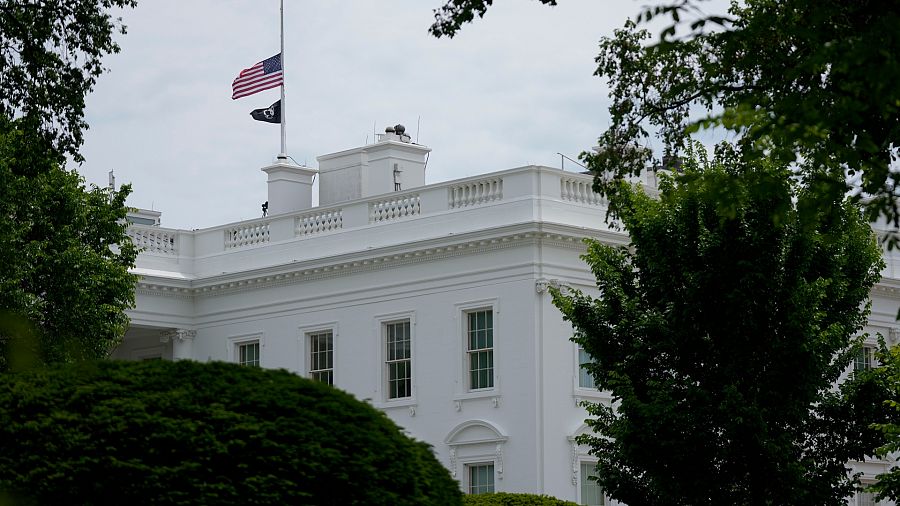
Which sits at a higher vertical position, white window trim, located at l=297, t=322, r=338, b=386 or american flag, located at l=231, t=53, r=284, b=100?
american flag, located at l=231, t=53, r=284, b=100

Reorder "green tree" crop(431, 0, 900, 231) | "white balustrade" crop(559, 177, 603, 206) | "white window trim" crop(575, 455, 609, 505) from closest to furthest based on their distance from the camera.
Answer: "green tree" crop(431, 0, 900, 231), "white window trim" crop(575, 455, 609, 505), "white balustrade" crop(559, 177, 603, 206)

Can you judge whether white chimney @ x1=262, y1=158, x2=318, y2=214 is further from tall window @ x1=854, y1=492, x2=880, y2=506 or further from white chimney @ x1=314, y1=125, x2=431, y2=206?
tall window @ x1=854, y1=492, x2=880, y2=506

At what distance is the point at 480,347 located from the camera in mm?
37500

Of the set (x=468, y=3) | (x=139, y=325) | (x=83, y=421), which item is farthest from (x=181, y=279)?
(x=83, y=421)

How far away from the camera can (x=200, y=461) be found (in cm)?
1256

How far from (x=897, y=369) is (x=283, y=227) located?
60.7ft

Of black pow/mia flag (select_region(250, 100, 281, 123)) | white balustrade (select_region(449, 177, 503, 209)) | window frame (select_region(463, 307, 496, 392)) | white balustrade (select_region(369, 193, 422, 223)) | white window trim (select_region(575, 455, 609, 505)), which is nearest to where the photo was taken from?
white window trim (select_region(575, 455, 609, 505))

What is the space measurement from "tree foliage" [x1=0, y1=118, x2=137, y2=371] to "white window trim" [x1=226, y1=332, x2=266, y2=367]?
23.7ft

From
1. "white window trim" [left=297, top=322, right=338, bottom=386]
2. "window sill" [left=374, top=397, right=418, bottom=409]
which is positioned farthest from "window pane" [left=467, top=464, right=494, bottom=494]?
"white window trim" [left=297, top=322, right=338, bottom=386]

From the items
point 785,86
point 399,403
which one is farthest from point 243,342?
point 785,86

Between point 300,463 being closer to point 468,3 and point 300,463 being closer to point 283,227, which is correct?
point 468,3

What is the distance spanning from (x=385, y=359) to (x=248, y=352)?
16.1 feet

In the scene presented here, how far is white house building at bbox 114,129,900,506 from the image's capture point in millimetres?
36594

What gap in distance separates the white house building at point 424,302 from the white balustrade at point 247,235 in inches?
1.6
